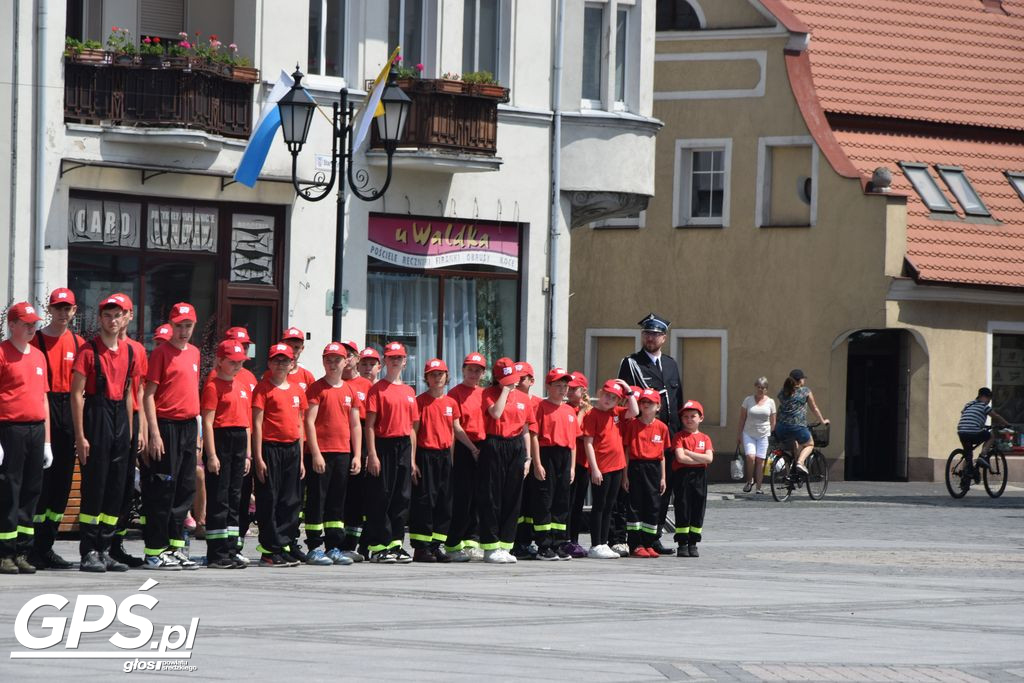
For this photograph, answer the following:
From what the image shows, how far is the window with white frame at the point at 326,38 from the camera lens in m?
28.6

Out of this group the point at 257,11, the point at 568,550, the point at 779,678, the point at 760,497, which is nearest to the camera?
the point at 779,678

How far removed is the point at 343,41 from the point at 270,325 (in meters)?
3.98

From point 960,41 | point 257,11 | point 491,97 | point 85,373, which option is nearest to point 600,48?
point 491,97

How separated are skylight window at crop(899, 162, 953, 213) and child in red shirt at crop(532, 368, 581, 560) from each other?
20.4m

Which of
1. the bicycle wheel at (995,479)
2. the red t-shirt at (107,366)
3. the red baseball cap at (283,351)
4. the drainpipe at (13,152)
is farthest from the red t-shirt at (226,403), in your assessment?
the bicycle wheel at (995,479)

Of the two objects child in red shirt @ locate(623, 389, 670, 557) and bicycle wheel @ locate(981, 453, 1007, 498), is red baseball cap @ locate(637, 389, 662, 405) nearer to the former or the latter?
child in red shirt @ locate(623, 389, 670, 557)

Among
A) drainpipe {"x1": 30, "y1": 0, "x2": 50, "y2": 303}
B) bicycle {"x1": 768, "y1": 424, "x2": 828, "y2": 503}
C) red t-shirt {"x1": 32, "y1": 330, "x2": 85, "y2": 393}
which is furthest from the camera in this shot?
bicycle {"x1": 768, "y1": 424, "x2": 828, "y2": 503}

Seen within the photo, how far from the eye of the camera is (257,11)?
27828 millimetres

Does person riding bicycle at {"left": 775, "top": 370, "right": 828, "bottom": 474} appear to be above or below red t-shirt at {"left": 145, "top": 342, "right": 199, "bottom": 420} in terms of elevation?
below

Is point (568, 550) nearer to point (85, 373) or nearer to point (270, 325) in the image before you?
point (85, 373)

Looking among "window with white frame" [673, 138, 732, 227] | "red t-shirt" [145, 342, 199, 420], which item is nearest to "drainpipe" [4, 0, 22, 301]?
"red t-shirt" [145, 342, 199, 420]

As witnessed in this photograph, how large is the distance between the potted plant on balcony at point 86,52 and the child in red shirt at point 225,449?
1037cm

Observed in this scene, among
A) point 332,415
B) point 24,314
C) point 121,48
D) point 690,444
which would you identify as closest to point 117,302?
point 24,314

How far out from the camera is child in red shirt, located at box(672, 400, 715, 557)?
64.9 ft
